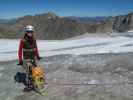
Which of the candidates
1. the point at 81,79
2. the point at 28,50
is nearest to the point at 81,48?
the point at 81,79

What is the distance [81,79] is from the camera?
12367 mm

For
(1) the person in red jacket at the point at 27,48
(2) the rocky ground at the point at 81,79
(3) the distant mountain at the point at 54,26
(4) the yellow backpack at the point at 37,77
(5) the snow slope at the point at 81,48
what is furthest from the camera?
(3) the distant mountain at the point at 54,26

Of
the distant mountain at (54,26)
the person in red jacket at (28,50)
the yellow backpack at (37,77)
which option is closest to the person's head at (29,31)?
the person in red jacket at (28,50)

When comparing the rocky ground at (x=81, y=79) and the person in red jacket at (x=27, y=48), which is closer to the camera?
the rocky ground at (x=81, y=79)

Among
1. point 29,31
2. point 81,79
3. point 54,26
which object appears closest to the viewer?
point 29,31

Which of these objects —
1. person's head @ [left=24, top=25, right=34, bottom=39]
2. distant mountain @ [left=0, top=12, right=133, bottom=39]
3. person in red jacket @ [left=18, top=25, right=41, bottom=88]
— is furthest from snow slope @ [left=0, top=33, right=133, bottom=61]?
distant mountain @ [left=0, top=12, right=133, bottom=39]

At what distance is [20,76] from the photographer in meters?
13.5

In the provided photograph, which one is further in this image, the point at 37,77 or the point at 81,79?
the point at 81,79

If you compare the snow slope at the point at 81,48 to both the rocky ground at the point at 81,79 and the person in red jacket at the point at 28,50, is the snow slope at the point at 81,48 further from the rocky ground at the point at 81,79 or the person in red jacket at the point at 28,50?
the person in red jacket at the point at 28,50

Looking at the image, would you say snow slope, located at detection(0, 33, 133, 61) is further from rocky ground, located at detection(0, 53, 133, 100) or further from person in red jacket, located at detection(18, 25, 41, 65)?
person in red jacket, located at detection(18, 25, 41, 65)

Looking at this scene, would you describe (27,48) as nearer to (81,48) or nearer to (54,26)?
(81,48)

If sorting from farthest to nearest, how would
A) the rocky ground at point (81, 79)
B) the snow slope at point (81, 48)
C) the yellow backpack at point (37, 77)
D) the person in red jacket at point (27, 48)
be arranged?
1. the snow slope at point (81, 48)
2. the person in red jacket at point (27, 48)
3. the yellow backpack at point (37, 77)
4. the rocky ground at point (81, 79)

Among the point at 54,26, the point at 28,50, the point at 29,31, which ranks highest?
the point at 29,31

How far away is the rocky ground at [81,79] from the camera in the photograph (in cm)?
1072
